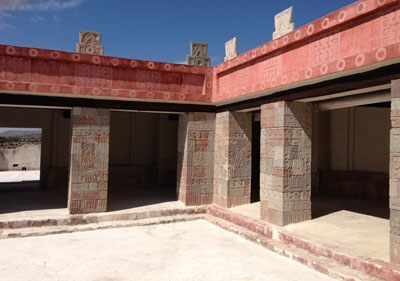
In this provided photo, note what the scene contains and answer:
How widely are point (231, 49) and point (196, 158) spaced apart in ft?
8.32

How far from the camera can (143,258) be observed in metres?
4.89

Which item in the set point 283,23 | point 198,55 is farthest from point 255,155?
point 283,23

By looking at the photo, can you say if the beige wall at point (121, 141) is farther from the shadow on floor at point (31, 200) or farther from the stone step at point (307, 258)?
the stone step at point (307, 258)

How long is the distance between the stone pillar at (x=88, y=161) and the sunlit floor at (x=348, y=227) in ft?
9.45

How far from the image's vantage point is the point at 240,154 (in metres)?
7.55

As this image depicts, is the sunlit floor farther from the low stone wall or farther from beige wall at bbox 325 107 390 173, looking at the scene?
the low stone wall

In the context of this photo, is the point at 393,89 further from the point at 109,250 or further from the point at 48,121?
the point at 48,121

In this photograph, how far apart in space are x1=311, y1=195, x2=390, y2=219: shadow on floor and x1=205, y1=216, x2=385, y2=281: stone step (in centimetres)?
125

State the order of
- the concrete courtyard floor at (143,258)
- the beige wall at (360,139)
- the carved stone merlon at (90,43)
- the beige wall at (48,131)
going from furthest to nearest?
the beige wall at (48,131)
the beige wall at (360,139)
the carved stone merlon at (90,43)
the concrete courtyard floor at (143,258)

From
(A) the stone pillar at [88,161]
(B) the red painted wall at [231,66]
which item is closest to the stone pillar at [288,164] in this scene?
(B) the red painted wall at [231,66]

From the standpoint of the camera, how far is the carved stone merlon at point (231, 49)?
723 centimetres

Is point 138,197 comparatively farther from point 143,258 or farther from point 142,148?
point 143,258

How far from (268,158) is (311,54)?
1.96m

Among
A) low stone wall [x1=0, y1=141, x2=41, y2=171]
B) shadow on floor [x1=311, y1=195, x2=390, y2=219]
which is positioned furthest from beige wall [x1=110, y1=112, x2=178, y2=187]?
low stone wall [x1=0, y1=141, x2=41, y2=171]
